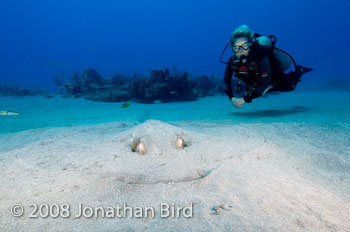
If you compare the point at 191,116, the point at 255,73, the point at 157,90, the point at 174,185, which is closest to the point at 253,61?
the point at 255,73

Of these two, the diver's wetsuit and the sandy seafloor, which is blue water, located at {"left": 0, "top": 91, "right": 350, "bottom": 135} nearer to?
the diver's wetsuit

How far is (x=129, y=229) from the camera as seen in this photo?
6.68 ft

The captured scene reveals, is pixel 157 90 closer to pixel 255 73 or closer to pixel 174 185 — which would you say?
pixel 255 73

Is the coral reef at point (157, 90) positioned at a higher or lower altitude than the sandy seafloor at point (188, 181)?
higher

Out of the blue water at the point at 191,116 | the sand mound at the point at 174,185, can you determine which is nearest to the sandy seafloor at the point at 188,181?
the sand mound at the point at 174,185

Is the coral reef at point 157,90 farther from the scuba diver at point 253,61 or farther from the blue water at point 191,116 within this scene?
the scuba diver at point 253,61

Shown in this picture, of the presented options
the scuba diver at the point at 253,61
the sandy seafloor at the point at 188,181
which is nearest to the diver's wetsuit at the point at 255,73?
the scuba diver at the point at 253,61

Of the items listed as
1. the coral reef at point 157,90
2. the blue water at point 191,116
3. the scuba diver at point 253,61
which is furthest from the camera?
the coral reef at point 157,90

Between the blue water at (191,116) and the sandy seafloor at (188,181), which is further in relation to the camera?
the blue water at (191,116)

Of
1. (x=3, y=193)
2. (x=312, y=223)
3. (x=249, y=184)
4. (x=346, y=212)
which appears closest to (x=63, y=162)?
(x=3, y=193)

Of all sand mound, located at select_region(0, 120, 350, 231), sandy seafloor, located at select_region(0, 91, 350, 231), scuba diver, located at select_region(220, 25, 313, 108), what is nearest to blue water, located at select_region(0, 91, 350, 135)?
scuba diver, located at select_region(220, 25, 313, 108)

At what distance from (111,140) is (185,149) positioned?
195 centimetres

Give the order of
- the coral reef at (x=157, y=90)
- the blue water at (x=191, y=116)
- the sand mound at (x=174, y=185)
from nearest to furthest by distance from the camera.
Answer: the sand mound at (x=174, y=185), the blue water at (x=191, y=116), the coral reef at (x=157, y=90)

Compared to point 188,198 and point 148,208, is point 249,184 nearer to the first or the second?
point 188,198
